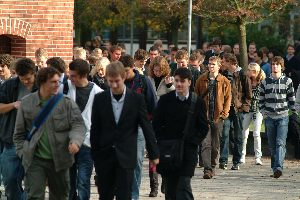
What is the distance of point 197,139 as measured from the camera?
13.2 m

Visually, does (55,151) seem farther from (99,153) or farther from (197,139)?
(197,139)

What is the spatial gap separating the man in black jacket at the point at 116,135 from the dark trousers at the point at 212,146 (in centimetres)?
596

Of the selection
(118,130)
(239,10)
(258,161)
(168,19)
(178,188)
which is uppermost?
(239,10)

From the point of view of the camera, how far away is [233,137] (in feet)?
66.2

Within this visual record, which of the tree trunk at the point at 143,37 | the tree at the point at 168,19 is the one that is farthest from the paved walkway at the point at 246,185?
the tree trunk at the point at 143,37

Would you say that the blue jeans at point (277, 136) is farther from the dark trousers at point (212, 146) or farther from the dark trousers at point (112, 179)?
the dark trousers at point (112, 179)

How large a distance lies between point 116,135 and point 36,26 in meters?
9.34

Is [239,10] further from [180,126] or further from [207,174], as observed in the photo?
[180,126]

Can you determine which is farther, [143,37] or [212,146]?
[143,37]

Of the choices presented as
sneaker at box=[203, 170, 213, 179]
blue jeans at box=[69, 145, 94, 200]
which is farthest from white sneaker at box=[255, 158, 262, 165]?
blue jeans at box=[69, 145, 94, 200]

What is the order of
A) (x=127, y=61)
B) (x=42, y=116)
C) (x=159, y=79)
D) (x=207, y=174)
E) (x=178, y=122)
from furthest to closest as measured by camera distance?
(x=207, y=174) < (x=159, y=79) < (x=127, y=61) < (x=178, y=122) < (x=42, y=116)

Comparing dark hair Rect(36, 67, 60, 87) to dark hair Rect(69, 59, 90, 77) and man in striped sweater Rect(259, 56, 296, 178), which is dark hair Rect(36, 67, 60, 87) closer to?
dark hair Rect(69, 59, 90, 77)

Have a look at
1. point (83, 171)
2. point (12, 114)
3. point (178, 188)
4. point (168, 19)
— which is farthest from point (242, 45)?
point (12, 114)

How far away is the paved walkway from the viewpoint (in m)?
16.2
